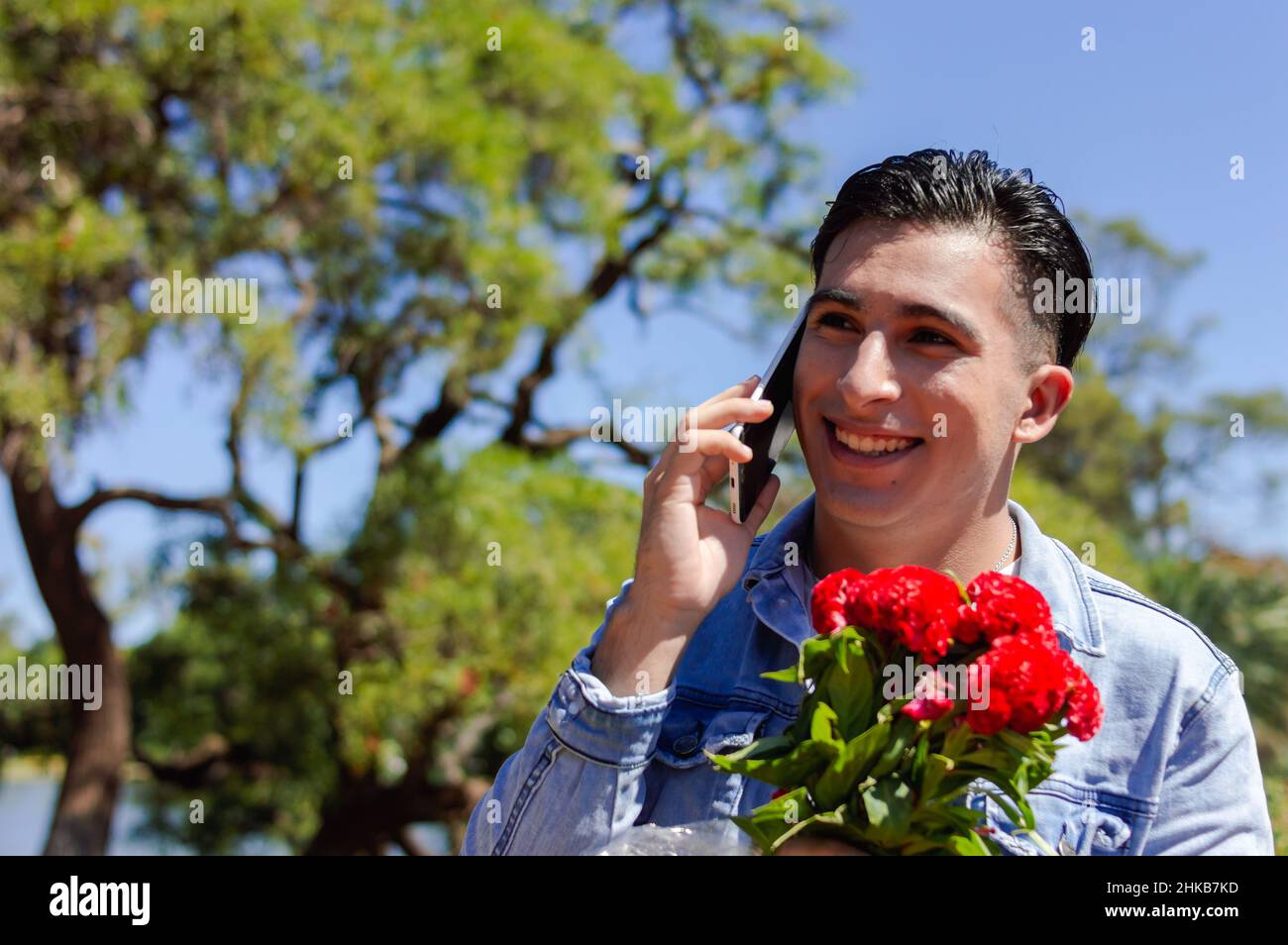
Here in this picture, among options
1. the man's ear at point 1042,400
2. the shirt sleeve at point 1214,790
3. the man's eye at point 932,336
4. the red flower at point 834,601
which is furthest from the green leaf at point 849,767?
the man's ear at point 1042,400

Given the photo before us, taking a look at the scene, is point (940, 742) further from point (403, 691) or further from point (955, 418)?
point (403, 691)

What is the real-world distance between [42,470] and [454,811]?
379 centimetres

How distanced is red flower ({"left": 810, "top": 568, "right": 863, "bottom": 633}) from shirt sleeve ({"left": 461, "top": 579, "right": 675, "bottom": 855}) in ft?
1.10

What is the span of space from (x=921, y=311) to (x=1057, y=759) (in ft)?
2.03

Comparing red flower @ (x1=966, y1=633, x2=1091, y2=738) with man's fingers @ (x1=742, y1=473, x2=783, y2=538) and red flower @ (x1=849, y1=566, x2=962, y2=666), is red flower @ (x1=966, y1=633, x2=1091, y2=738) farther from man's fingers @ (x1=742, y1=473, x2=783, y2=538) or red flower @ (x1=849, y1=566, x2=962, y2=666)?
man's fingers @ (x1=742, y1=473, x2=783, y2=538)

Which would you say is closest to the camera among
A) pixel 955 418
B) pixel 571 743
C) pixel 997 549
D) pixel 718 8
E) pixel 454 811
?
pixel 571 743

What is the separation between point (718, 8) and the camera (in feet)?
36.6

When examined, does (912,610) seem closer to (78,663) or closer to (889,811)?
(889,811)

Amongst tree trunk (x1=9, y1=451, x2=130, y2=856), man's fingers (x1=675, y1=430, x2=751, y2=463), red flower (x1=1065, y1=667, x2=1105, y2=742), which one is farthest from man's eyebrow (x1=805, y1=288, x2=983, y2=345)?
tree trunk (x1=9, y1=451, x2=130, y2=856)

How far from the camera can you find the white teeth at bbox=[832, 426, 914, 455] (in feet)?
5.83

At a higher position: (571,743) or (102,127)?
(102,127)

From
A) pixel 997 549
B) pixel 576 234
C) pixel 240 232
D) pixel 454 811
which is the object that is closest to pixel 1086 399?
pixel 576 234

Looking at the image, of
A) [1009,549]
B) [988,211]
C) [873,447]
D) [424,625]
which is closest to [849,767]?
[873,447]

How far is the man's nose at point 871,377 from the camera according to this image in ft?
5.70
